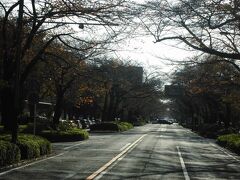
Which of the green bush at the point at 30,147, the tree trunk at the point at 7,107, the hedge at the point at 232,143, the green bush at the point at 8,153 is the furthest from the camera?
the hedge at the point at 232,143

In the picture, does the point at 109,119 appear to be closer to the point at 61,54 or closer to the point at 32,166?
the point at 61,54

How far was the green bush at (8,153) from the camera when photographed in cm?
1657

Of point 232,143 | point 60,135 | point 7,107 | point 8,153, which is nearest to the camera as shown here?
point 8,153

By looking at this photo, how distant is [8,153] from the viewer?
56.5ft

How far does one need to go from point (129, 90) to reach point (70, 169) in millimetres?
62701

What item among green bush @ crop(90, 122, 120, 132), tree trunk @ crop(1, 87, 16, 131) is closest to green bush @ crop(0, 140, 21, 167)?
tree trunk @ crop(1, 87, 16, 131)

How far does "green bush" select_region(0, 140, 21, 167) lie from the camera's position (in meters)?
16.6

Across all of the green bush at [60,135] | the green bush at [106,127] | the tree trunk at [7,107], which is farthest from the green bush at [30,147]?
the green bush at [106,127]

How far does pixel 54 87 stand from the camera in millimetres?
47031

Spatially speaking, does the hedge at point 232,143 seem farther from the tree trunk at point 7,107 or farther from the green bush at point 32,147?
the tree trunk at point 7,107

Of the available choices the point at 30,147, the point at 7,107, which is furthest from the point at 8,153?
the point at 7,107

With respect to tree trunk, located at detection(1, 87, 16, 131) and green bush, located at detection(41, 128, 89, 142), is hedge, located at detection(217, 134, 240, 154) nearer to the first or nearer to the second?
green bush, located at detection(41, 128, 89, 142)

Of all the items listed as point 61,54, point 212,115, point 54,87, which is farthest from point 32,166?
point 212,115

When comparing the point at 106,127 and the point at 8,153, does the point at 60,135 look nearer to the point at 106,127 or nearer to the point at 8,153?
the point at 8,153
